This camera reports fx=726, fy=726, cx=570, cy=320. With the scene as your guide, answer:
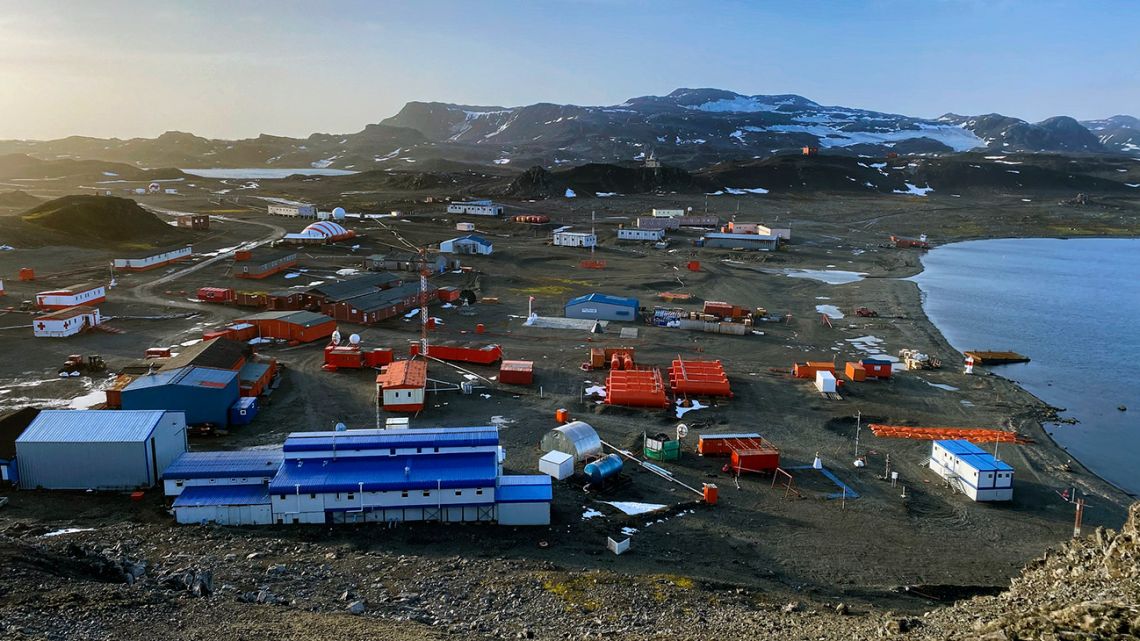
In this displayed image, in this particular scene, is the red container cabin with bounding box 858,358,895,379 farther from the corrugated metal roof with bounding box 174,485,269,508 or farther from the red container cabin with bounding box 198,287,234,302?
the red container cabin with bounding box 198,287,234,302

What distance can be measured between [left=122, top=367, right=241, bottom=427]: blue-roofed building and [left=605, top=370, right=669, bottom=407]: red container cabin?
13.6m

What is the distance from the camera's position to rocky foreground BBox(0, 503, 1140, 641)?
1169 centimetres

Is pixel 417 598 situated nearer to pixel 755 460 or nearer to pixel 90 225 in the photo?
pixel 755 460

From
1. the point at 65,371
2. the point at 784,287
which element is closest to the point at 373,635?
the point at 65,371

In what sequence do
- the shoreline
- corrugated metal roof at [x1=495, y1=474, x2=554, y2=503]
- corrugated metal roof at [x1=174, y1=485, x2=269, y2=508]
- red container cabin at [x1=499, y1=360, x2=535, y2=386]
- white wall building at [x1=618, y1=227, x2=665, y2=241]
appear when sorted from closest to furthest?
1. corrugated metal roof at [x1=174, y1=485, x2=269, y2=508]
2. corrugated metal roof at [x1=495, y1=474, x2=554, y2=503]
3. the shoreline
4. red container cabin at [x1=499, y1=360, x2=535, y2=386]
5. white wall building at [x1=618, y1=227, x2=665, y2=241]

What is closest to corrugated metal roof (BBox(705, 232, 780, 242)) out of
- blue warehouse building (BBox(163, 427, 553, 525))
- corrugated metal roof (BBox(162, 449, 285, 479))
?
blue warehouse building (BBox(163, 427, 553, 525))

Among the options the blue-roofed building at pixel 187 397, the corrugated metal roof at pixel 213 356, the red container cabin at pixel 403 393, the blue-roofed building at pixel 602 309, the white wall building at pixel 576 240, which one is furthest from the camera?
the white wall building at pixel 576 240

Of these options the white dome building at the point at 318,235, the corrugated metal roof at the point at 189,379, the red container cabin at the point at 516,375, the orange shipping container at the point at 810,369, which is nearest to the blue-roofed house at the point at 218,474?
the corrugated metal roof at the point at 189,379

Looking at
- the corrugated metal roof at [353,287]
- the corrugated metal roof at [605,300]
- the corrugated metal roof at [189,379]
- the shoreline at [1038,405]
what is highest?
the corrugated metal roof at [353,287]

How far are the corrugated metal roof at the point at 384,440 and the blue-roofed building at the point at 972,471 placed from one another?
541 inches

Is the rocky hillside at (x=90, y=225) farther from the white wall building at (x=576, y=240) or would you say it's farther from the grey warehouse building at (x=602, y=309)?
the grey warehouse building at (x=602, y=309)

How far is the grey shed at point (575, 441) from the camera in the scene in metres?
22.2

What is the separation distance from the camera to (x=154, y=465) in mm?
20047

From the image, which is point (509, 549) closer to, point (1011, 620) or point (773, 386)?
point (1011, 620)
